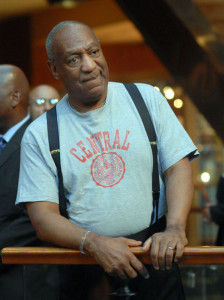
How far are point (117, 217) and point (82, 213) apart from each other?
129mm

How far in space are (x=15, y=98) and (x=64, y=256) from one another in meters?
1.41

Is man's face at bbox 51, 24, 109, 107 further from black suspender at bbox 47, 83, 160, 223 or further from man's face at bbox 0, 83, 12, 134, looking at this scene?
man's face at bbox 0, 83, 12, 134

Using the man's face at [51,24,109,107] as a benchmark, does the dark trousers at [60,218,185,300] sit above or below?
below

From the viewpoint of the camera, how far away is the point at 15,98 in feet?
10.7

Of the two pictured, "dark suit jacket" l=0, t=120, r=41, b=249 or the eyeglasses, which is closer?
"dark suit jacket" l=0, t=120, r=41, b=249

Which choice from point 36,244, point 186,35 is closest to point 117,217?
point 36,244

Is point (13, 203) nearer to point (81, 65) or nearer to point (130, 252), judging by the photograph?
point (81, 65)

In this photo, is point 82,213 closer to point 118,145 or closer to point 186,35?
point 118,145

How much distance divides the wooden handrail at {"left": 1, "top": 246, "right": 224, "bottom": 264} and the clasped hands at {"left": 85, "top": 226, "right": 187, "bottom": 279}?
25mm

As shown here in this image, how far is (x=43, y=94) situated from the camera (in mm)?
3738

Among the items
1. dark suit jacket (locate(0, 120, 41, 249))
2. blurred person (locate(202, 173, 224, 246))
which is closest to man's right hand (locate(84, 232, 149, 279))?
dark suit jacket (locate(0, 120, 41, 249))

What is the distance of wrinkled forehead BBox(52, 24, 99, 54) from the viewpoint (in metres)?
2.26

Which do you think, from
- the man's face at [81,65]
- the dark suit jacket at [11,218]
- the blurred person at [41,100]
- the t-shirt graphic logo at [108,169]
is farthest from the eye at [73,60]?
the blurred person at [41,100]

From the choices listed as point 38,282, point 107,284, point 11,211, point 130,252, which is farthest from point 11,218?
point 130,252
